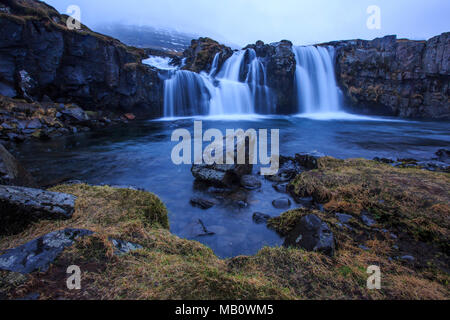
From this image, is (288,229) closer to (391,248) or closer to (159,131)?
(391,248)

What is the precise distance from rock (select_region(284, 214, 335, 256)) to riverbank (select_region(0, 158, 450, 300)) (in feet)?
0.41

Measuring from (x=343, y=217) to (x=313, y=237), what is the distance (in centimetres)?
154

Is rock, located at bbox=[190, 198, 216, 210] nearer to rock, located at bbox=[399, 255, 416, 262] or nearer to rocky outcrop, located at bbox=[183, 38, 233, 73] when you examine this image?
rock, located at bbox=[399, 255, 416, 262]

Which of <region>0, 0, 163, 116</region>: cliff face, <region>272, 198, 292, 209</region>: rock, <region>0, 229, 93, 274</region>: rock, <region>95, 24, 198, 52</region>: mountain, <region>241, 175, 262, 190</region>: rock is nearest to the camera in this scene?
<region>0, 229, 93, 274</region>: rock

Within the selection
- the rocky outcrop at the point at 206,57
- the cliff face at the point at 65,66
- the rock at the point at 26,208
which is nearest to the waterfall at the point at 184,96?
the cliff face at the point at 65,66

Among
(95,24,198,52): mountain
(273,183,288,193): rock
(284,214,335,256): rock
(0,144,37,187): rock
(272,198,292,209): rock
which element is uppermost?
(95,24,198,52): mountain

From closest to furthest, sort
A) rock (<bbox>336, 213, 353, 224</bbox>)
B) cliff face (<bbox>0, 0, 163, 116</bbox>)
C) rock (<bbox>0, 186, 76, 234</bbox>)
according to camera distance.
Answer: rock (<bbox>0, 186, 76, 234</bbox>) < rock (<bbox>336, 213, 353, 224</bbox>) < cliff face (<bbox>0, 0, 163, 116</bbox>)

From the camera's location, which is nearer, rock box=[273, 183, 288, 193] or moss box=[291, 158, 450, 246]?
moss box=[291, 158, 450, 246]

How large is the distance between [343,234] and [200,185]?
Result: 4.95 m

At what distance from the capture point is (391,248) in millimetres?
3855

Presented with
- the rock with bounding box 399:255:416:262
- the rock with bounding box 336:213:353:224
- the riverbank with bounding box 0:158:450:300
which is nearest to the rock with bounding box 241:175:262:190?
the riverbank with bounding box 0:158:450:300

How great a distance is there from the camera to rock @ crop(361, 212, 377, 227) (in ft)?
15.0

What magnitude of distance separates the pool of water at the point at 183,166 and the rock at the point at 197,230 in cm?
4

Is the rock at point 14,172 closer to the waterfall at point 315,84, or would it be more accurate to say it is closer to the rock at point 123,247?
the rock at point 123,247
